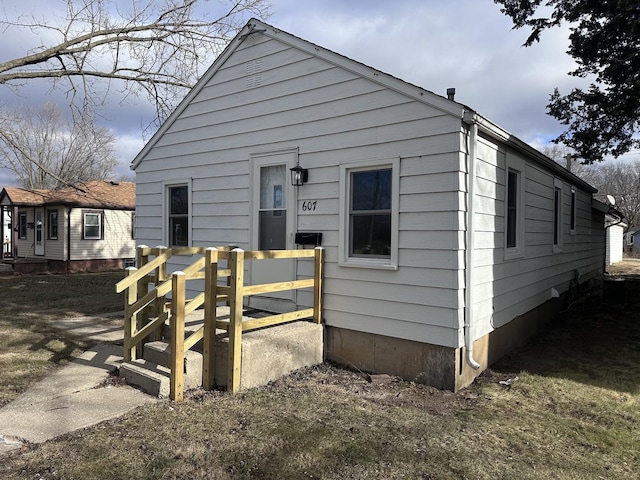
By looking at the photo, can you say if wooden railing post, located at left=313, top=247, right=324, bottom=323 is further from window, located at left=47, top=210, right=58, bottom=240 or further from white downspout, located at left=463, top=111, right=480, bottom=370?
Result: window, located at left=47, top=210, right=58, bottom=240

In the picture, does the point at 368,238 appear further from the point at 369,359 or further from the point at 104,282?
the point at 104,282

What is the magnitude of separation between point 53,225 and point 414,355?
18.1 m

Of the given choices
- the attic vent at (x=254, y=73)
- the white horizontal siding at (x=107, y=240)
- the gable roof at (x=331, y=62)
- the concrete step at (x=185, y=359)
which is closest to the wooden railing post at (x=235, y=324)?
the concrete step at (x=185, y=359)

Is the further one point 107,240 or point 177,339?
point 107,240

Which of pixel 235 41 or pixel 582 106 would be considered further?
pixel 582 106

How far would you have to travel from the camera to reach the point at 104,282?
14.1 meters

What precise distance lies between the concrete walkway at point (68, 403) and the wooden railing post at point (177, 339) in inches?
9.4

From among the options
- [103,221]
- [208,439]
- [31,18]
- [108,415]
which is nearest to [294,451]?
[208,439]

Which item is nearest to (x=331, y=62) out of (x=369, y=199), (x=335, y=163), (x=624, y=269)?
(x=335, y=163)

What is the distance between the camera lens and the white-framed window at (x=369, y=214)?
204 inches

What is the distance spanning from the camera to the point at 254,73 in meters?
6.68

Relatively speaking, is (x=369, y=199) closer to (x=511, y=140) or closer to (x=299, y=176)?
(x=299, y=176)

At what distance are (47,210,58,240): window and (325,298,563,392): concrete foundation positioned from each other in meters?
16.6

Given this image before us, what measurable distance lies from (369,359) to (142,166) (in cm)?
574
